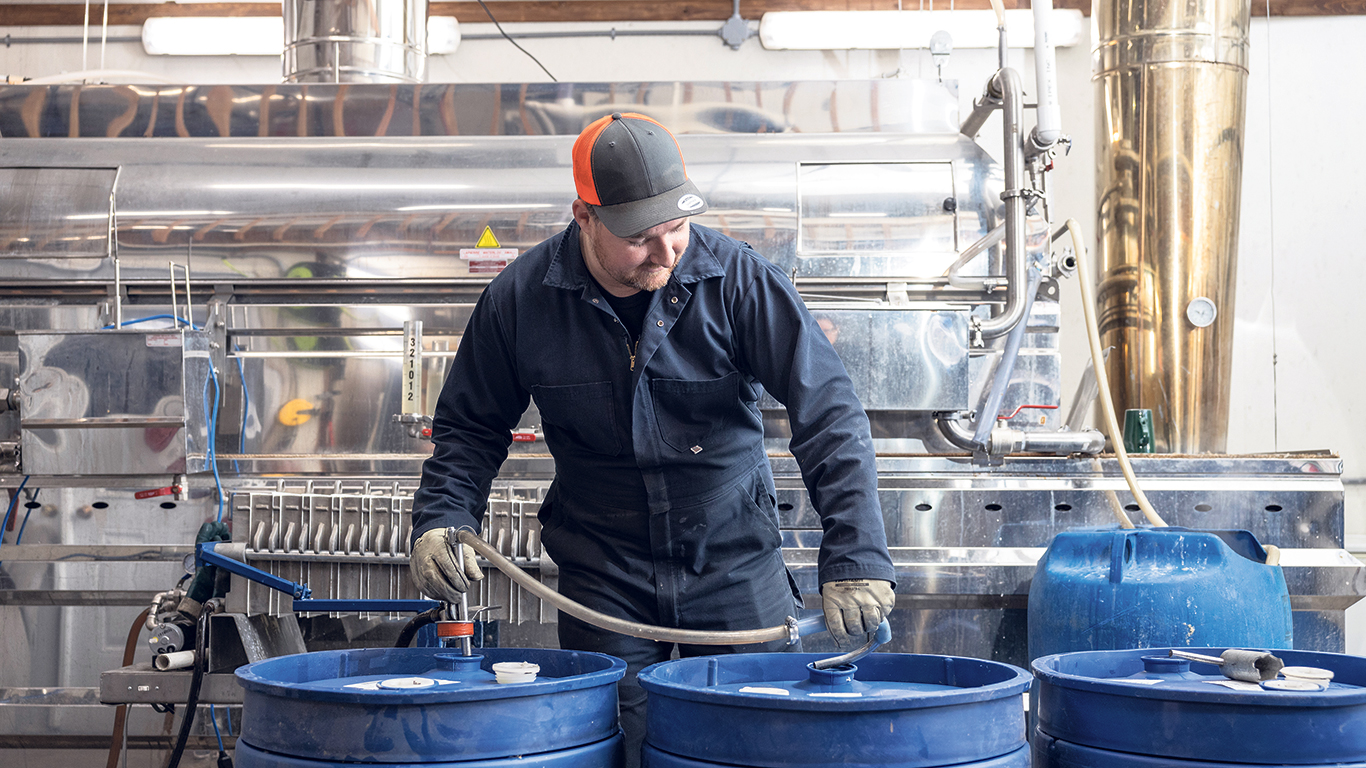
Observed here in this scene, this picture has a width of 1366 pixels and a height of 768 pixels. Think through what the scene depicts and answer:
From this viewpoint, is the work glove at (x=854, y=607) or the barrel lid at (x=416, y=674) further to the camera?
the work glove at (x=854, y=607)

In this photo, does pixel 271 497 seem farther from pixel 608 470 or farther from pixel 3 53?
pixel 3 53

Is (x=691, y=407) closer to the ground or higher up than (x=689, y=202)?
closer to the ground

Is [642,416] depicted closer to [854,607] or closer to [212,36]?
[854,607]

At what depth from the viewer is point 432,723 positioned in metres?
1.14

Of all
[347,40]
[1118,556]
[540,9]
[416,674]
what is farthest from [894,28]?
[416,674]

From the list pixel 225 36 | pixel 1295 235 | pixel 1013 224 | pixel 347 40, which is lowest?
pixel 1013 224

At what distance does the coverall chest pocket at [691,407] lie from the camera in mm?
1636

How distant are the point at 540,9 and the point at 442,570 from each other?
4.30 meters

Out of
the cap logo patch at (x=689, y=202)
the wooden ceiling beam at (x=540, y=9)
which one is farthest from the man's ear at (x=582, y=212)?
the wooden ceiling beam at (x=540, y=9)

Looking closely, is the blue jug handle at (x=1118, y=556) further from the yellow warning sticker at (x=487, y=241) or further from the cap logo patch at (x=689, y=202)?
the yellow warning sticker at (x=487, y=241)

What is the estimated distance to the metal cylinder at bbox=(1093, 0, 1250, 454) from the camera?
3.32 metres

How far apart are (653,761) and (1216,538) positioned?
1370 millimetres

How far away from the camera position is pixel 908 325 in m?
2.62

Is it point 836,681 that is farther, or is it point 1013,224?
point 1013,224
